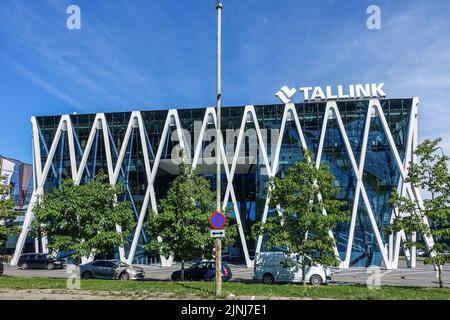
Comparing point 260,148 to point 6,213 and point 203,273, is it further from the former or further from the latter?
point 6,213

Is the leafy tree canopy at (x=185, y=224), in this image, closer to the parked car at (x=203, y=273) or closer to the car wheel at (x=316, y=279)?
the parked car at (x=203, y=273)

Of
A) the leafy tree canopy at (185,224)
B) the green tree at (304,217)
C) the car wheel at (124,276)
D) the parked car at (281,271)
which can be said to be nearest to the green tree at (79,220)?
the leafy tree canopy at (185,224)

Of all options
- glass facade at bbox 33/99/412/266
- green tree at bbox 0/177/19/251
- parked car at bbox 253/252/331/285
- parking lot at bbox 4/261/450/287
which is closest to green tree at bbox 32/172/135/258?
green tree at bbox 0/177/19/251

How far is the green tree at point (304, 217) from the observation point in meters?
20.6

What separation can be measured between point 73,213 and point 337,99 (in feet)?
96.9

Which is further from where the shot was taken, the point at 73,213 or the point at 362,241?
the point at 362,241

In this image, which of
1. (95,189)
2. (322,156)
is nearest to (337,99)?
(322,156)

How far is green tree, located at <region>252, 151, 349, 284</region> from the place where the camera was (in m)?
20.6

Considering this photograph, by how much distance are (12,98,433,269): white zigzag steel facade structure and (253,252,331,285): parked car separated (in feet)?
53.2

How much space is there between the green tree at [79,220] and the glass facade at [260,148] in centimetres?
1926

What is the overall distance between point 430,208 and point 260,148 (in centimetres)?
2474

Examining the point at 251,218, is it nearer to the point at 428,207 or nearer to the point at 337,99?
the point at 337,99

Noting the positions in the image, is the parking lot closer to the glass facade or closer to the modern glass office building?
the glass facade

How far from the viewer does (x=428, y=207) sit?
62.8ft
